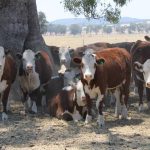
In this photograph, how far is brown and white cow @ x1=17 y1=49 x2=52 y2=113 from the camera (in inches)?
446

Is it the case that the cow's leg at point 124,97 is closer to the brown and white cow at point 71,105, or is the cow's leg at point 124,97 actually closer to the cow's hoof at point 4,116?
the brown and white cow at point 71,105

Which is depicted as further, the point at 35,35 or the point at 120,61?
the point at 35,35

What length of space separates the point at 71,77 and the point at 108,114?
165cm

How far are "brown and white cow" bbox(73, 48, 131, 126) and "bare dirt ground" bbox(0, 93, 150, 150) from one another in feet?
1.40

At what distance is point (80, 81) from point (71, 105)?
0.60 meters

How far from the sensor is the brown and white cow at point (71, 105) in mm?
10484

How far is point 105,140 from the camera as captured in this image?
8.45m

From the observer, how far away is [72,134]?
905cm

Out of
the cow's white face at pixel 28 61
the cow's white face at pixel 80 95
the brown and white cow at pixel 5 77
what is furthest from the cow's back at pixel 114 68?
the brown and white cow at pixel 5 77

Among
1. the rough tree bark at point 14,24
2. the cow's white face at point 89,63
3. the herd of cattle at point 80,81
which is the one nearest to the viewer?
the cow's white face at point 89,63

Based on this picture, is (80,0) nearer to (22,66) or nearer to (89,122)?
(22,66)

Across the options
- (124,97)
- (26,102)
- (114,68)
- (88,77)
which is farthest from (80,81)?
(26,102)

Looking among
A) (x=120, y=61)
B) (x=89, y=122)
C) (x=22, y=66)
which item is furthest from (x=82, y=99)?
(x=22, y=66)

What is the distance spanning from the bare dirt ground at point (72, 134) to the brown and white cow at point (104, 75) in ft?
1.36
